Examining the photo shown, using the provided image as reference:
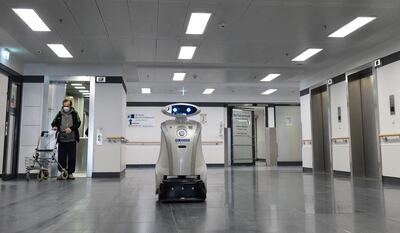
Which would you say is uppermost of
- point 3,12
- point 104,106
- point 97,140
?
point 3,12

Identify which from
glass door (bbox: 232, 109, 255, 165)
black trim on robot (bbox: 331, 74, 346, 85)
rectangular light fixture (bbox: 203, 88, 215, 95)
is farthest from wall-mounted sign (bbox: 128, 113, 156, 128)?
black trim on robot (bbox: 331, 74, 346, 85)

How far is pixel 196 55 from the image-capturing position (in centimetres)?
845

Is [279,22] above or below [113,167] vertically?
above

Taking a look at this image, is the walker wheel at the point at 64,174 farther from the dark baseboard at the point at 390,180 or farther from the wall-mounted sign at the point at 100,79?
the dark baseboard at the point at 390,180

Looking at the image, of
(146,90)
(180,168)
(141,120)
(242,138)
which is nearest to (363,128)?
(180,168)

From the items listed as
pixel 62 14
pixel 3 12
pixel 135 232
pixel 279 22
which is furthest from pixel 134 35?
pixel 135 232

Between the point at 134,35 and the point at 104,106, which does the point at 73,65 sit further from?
the point at 134,35

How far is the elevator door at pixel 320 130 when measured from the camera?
1069 cm

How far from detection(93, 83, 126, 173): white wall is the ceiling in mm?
812

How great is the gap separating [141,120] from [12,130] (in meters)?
6.45

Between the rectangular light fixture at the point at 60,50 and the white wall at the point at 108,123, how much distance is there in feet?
3.88

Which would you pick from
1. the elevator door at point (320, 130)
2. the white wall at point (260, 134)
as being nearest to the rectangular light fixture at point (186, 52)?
the elevator door at point (320, 130)

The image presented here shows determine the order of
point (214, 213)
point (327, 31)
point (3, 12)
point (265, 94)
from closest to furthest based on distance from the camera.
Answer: point (214, 213) < point (3, 12) < point (327, 31) < point (265, 94)

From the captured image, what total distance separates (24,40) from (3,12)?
1.58 meters
